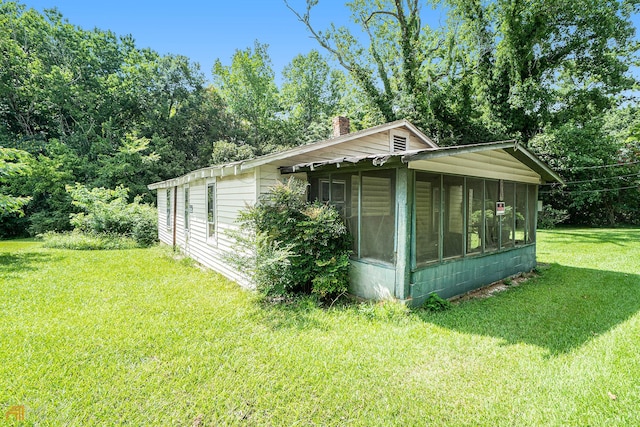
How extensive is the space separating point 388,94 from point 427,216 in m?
15.2

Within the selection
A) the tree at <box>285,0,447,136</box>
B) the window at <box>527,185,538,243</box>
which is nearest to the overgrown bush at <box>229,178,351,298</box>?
the window at <box>527,185,538,243</box>

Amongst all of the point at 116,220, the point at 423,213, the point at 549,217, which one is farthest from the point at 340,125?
the point at 549,217

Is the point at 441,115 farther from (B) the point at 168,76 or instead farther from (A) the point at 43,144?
(A) the point at 43,144

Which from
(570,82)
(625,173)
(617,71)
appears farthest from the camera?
(625,173)

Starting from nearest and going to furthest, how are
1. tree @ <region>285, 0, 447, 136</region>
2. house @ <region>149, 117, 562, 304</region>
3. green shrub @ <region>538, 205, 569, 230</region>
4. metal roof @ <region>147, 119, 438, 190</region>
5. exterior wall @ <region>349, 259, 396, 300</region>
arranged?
house @ <region>149, 117, 562, 304</region> < exterior wall @ <region>349, 259, 396, 300</region> < metal roof @ <region>147, 119, 438, 190</region> < tree @ <region>285, 0, 447, 136</region> < green shrub @ <region>538, 205, 569, 230</region>

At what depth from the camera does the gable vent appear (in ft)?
29.7

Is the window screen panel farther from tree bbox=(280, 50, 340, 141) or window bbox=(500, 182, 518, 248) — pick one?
tree bbox=(280, 50, 340, 141)

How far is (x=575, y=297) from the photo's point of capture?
5.91 metres

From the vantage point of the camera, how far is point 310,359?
3.52m

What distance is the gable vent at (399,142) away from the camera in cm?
905

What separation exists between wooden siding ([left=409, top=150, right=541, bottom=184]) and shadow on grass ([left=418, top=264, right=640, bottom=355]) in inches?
91.9

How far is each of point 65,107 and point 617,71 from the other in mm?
31512

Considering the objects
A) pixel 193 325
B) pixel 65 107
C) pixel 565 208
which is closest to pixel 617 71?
pixel 565 208

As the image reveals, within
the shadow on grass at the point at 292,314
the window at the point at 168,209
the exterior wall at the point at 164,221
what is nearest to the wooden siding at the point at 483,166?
the shadow on grass at the point at 292,314
